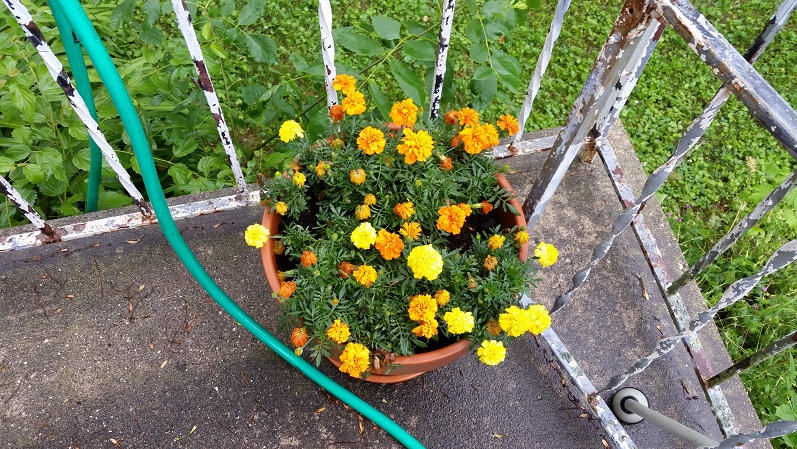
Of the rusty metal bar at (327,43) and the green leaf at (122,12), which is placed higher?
the rusty metal bar at (327,43)

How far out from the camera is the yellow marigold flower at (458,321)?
54.1 inches

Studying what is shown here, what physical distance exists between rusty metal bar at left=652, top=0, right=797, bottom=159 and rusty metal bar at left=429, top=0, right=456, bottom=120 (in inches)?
23.6

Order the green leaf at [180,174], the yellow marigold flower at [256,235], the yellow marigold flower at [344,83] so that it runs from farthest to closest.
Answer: the green leaf at [180,174]
the yellow marigold flower at [344,83]
the yellow marigold flower at [256,235]

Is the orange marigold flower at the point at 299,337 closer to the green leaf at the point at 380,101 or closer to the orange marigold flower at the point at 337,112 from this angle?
the orange marigold flower at the point at 337,112

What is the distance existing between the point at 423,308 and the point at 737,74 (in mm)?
829

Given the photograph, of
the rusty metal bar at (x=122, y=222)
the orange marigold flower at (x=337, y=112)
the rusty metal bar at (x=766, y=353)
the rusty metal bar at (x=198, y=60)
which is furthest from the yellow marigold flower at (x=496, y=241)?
the rusty metal bar at (x=122, y=222)

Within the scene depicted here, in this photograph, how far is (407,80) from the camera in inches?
68.9

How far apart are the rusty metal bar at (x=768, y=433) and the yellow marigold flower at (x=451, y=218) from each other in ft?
2.70

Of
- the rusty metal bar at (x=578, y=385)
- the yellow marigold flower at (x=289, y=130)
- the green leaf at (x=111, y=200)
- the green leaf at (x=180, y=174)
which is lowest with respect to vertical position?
the green leaf at (x=111, y=200)

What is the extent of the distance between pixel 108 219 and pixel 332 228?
0.97 m

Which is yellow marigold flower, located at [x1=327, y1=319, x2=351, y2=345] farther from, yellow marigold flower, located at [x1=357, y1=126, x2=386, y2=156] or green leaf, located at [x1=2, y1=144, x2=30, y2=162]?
green leaf, located at [x1=2, y1=144, x2=30, y2=162]

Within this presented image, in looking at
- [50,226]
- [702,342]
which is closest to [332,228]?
[50,226]

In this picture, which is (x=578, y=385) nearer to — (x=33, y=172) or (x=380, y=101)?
(x=380, y=101)

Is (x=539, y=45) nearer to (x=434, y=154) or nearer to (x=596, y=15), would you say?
(x=596, y=15)
